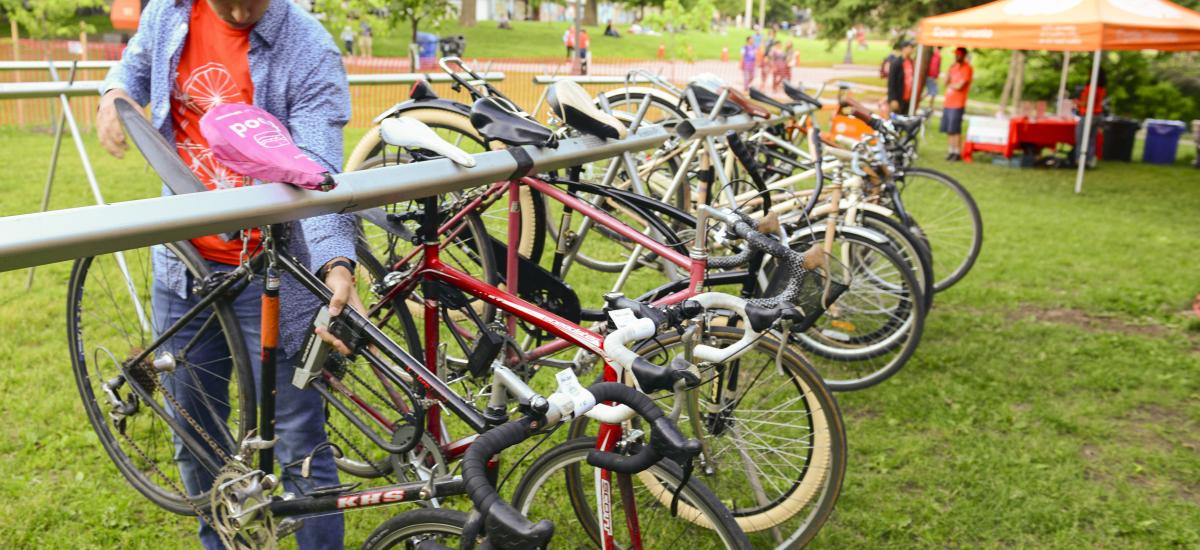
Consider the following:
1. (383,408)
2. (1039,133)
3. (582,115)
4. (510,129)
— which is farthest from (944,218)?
(1039,133)

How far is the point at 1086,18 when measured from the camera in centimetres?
1120

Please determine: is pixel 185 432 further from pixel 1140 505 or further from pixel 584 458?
pixel 1140 505

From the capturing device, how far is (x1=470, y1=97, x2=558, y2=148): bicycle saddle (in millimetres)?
2371

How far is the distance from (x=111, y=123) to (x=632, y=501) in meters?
1.53

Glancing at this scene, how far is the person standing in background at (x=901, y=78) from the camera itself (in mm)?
15625

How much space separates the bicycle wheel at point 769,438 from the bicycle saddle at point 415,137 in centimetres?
92

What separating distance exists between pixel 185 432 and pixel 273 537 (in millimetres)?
519

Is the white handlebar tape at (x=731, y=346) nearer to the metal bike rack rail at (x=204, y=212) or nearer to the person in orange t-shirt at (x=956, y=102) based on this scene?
the metal bike rack rail at (x=204, y=212)

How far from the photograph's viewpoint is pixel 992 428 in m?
4.49

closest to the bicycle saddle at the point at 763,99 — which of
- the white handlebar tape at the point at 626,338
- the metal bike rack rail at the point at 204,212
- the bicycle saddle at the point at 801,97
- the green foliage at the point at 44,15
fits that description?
the bicycle saddle at the point at 801,97

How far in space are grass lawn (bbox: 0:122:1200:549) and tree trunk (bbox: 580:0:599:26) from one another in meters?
48.1

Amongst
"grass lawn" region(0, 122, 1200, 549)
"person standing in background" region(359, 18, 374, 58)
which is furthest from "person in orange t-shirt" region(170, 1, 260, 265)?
"person standing in background" region(359, 18, 374, 58)

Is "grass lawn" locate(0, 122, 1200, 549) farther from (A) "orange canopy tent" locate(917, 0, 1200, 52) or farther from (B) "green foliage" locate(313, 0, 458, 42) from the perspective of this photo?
(B) "green foliage" locate(313, 0, 458, 42)

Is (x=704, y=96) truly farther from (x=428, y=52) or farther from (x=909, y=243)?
(x=428, y=52)
